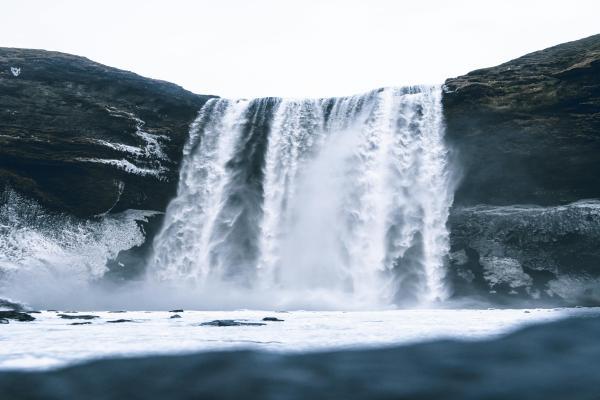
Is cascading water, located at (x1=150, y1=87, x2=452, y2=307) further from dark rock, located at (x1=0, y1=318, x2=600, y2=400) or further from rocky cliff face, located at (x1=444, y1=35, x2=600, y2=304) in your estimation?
dark rock, located at (x1=0, y1=318, x2=600, y2=400)

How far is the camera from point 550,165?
26094 mm

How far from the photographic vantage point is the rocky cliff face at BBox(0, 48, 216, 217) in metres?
28.9

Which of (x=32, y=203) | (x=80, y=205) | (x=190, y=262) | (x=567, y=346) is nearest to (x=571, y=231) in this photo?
(x=567, y=346)

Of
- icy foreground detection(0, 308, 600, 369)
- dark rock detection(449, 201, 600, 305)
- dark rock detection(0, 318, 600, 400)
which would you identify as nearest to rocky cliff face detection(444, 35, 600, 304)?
dark rock detection(449, 201, 600, 305)

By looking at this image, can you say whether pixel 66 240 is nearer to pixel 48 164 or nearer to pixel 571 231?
pixel 48 164

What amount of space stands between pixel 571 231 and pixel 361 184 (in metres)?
10.6

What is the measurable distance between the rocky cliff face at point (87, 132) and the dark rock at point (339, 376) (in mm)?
23408

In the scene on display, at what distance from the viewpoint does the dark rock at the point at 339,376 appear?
6.75 metres

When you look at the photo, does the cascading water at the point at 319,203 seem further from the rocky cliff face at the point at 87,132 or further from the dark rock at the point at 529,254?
the rocky cliff face at the point at 87,132

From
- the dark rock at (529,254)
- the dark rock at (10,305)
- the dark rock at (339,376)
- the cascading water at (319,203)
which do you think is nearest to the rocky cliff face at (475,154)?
the dark rock at (529,254)

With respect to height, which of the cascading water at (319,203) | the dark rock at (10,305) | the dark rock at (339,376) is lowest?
the dark rock at (339,376)

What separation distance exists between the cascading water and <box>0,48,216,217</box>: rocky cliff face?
1.80 metres

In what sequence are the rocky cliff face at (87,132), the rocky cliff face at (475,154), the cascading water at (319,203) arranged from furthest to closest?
the rocky cliff face at (87,132) → the cascading water at (319,203) → the rocky cliff face at (475,154)

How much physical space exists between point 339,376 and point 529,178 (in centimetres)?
2251
